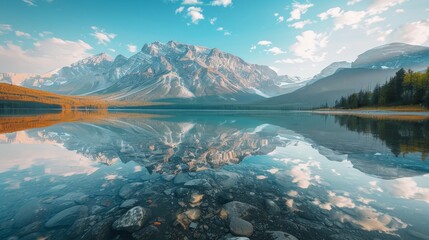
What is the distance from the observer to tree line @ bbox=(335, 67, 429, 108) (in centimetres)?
8881

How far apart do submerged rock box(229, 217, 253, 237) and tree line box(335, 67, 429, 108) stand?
11416cm

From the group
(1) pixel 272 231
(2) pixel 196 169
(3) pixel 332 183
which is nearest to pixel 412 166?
(3) pixel 332 183

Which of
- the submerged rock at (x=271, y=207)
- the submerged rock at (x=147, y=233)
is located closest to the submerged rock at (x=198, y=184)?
the submerged rock at (x=271, y=207)

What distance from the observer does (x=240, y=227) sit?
27.4 feet

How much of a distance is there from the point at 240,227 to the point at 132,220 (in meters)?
4.76

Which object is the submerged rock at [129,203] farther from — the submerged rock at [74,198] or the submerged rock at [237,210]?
the submerged rock at [237,210]

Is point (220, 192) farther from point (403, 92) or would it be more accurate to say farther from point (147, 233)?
point (403, 92)

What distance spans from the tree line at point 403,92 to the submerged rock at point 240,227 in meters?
114

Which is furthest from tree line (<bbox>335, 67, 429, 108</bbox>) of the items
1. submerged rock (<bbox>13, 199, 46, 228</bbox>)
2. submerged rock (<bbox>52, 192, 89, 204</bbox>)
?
submerged rock (<bbox>13, 199, 46, 228</bbox>)

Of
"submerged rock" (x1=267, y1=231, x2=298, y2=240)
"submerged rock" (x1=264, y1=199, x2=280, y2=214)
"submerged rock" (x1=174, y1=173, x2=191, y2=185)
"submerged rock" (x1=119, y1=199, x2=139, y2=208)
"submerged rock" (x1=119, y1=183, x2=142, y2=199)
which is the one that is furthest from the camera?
"submerged rock" (x1=174, y1=173, x2=191, y2=185)

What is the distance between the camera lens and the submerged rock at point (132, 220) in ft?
26.9

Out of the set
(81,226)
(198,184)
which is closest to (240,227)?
(198,184)

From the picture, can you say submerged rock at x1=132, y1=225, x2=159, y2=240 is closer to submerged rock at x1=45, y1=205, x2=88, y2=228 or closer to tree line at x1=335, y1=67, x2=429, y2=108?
submerged rock at x1=45, y1=205, x2=88, y2=228

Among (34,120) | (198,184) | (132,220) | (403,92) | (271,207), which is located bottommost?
(271,207)
